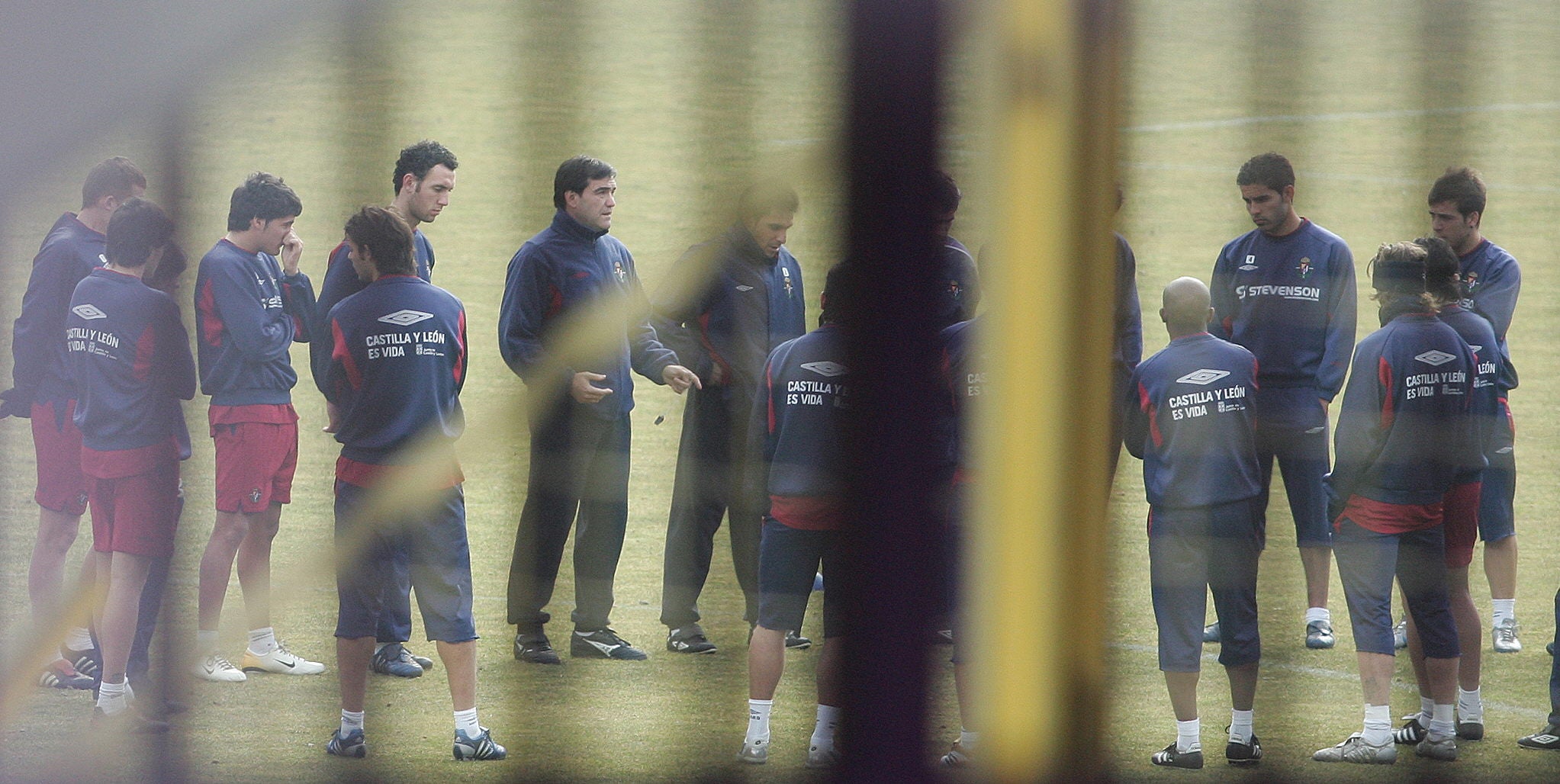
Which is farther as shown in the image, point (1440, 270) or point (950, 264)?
point (1440, 270)

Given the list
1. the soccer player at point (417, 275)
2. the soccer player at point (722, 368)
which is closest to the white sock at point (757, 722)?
the soccer player at point (722, 368)

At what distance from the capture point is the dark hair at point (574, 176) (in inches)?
92.4

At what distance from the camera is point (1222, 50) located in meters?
2.26

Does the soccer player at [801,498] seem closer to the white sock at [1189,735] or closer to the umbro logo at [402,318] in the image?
the white sock at [1189,735]

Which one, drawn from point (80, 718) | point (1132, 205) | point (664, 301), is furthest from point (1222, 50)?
point (80, 718)

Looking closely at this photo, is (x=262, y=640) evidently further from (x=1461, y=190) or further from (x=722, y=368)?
(x=1461, y=190)

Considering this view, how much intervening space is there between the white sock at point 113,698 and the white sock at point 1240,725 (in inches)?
64.1

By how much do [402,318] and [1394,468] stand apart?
1.57 meters

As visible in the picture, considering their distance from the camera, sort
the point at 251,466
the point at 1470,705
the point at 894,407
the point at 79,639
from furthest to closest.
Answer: the point at 1470,705, the point at 79,639, the point at 251,466, the point at 894,407

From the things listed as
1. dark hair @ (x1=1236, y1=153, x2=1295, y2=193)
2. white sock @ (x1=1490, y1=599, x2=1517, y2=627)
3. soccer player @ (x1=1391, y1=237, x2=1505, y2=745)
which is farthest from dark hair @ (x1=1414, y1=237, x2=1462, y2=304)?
white sock @ (x1=1490, y1=599, x2=1517, y2=627)

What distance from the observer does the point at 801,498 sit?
88.7 inches

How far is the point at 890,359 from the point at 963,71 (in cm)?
39

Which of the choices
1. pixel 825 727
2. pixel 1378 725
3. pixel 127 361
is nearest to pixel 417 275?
pixel 127 361

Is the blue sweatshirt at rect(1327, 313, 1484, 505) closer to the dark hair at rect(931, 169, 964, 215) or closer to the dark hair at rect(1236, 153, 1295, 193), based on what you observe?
the dark hair at rect(1236, 153, 1295, 193)
